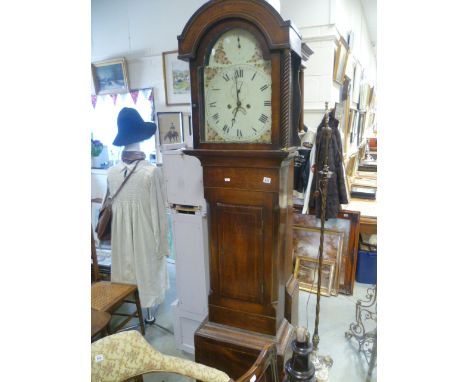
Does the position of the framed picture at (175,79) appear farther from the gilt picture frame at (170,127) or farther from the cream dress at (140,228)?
the cream dress at (140,228)

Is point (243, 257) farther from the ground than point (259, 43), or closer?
closer

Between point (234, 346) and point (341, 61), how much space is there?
2.33 m

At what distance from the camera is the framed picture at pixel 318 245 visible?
2.48m

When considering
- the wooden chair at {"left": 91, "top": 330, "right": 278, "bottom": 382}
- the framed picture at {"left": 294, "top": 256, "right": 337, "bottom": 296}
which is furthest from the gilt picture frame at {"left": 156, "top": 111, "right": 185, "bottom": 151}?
the wooden chair at {"left": 91, "top": 330, "right": 278, "bottom": 382}

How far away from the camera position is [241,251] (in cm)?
131

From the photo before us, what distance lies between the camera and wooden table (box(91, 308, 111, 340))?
5.13 feet

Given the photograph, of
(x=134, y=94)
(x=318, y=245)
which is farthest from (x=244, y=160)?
(x=134, y=94)

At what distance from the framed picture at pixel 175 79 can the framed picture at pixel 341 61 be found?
124cm

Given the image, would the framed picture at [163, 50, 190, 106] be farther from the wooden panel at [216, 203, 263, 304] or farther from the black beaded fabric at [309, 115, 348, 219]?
the wooden panel at [216, 203, 263, 304]

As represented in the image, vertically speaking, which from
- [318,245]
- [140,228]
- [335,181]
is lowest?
[318,245]

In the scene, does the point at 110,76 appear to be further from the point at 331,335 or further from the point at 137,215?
the point at 331,335
